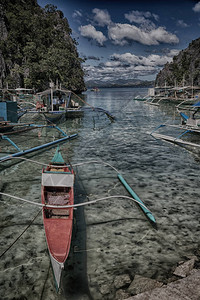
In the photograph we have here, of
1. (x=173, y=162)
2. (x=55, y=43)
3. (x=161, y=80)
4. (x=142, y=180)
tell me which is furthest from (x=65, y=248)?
(x=161, y=80)

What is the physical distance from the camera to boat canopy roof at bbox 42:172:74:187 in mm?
5949

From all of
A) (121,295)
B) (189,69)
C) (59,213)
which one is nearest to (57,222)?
(59,213)

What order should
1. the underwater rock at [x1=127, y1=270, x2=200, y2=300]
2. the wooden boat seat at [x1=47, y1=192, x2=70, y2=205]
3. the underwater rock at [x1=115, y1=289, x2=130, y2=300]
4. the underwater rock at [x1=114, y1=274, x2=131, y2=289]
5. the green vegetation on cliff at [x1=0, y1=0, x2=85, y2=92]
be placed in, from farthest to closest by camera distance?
the green vegetation on cliff at [x1=0, y1=0, x2=85, y2=92]
the wooden boat seat at [x1=47, y1=192, x2=70, y2=205]
the underwater rock at [x1=114, y1=274, x2=131, y2=289]
the underwater rock at [x1=115, y1=289, x2=130, y2=300]
the underwater rock at [x1=127, y1=270, x2=200, y2=300]

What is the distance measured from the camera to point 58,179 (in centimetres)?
604

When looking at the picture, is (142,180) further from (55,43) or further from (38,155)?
(55,43)

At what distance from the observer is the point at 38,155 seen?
1304 centimetres

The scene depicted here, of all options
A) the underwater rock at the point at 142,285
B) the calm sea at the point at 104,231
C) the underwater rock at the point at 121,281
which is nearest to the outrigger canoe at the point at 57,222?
the calm sea at the point at 104,231

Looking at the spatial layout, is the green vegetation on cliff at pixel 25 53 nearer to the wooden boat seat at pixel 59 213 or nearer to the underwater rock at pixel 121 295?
the wooden boat seat at pixel 59 213

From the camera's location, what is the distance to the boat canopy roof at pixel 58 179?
5949mm

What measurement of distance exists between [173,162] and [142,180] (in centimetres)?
330

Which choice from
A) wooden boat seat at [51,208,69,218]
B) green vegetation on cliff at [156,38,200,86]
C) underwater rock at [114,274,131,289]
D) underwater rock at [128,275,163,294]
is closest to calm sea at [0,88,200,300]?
underwater rock at [114,274,131,289]

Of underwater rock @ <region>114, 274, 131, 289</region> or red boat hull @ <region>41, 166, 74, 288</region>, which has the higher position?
red boat hull @ <region>41, 166, 74, 288</region>

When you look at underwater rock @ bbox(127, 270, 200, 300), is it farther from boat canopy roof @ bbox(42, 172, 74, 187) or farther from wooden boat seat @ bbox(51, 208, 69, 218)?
boat canopy roof @ bbox(42, 172, 74, 187)

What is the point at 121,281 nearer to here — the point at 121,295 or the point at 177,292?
the point at 121,295
